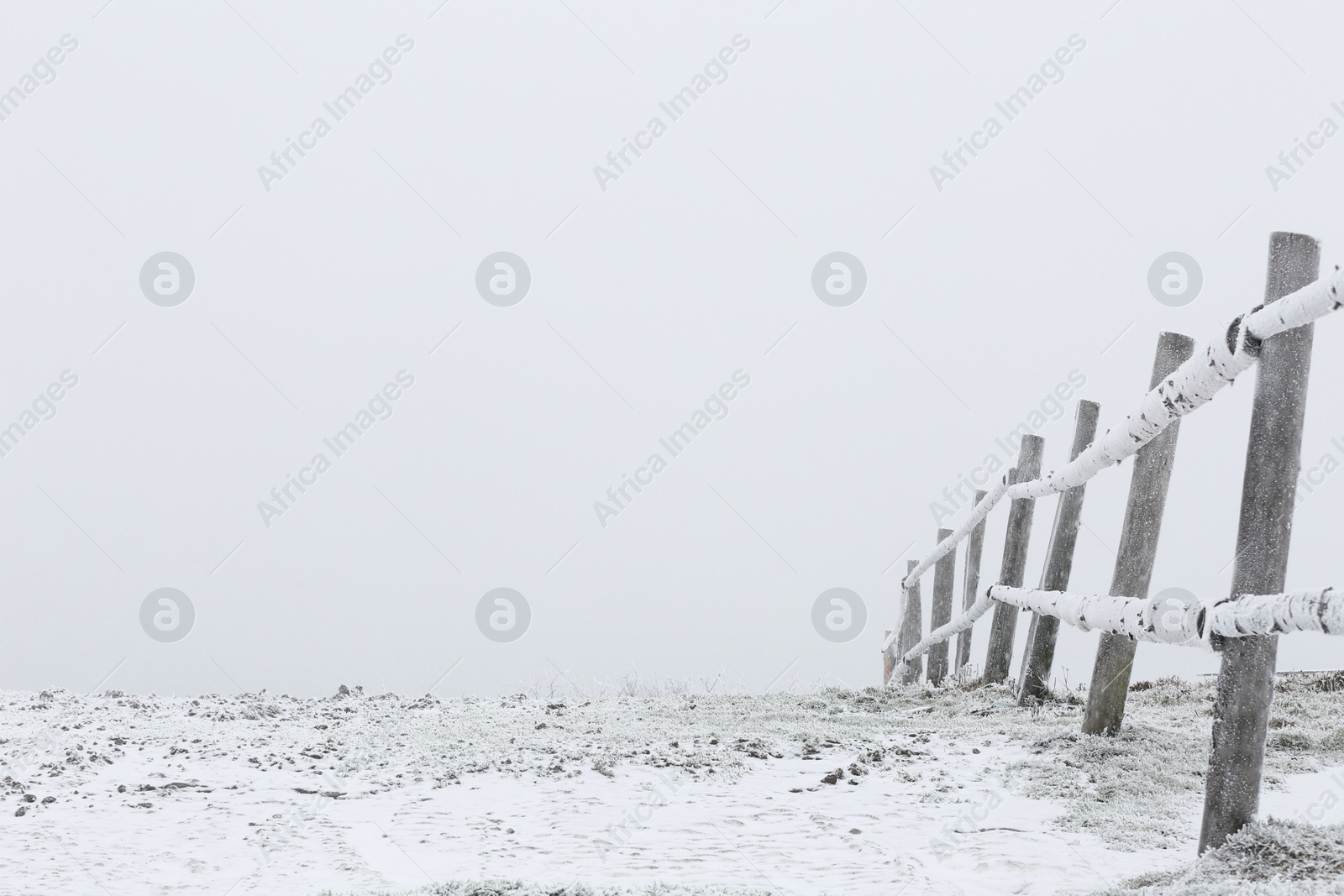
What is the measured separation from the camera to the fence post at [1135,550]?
493 cm

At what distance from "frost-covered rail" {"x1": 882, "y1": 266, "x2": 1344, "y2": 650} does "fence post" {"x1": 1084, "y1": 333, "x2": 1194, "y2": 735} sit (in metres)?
0.64

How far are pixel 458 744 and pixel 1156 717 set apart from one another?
4490 mm

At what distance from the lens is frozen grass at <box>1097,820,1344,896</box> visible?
2.39 meters

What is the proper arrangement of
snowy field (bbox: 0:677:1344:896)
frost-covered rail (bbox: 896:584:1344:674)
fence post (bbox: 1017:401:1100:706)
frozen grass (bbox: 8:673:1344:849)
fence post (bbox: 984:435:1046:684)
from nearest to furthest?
frost-covered rail (bbox: 896:584:1344:674) → snowy field (bbox: 0:677:1344:896) → frozen grass (bbox: 8:673:1344:849) → fence post (bbox: 1017:401:1100:706) → fence post (bbox: 984:435:1046:684)

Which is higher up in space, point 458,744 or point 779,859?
point 779,859

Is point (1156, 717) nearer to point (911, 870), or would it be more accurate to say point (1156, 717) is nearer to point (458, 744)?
point (911, 870)

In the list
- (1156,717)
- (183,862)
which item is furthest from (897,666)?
(183,862)

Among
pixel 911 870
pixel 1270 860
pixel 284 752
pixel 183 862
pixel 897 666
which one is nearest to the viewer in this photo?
pixel 1270 860

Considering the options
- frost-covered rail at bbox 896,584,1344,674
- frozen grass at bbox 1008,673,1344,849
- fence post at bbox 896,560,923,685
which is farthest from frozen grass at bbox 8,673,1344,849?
fence post at bbox 896,560,923,685

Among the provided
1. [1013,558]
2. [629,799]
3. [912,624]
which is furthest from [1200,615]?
[912,624]

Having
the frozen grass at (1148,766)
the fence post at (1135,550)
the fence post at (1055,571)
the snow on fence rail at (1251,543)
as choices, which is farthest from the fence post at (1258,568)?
the fence post at (1055,571)

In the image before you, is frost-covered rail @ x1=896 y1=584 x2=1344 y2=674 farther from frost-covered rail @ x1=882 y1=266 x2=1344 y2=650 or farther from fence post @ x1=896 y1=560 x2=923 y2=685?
fence post @ x1=896 y1=560 x2=923 y2=685

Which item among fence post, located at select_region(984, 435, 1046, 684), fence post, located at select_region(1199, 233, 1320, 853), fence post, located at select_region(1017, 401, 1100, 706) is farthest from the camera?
fence post, located at select_region(984, 435, 1046, 684)

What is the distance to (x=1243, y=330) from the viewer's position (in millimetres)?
2947
